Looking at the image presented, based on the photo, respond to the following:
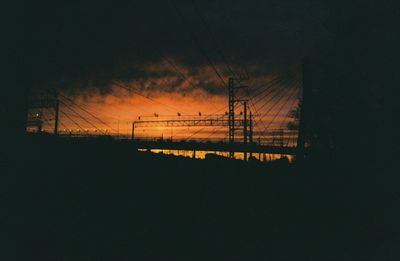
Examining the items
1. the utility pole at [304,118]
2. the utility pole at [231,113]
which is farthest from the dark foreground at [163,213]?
the utility pole at [231,113]

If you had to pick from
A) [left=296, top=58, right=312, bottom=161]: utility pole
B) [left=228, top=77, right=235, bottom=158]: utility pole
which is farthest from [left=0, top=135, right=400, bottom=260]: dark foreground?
[left=228, top=77, right=235, bottom=158]: utility pole

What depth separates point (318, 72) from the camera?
2350cm

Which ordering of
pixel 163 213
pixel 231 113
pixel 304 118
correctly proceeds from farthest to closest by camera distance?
pixel 231 113, pixel 304 118, pixel 163 213

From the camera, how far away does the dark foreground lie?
4.79 m

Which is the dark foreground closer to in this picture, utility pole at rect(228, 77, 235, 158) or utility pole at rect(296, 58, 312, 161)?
utility pole at rect(296, 58, 312, 161)

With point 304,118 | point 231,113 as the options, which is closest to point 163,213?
point 304,118

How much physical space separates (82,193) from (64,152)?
41.4 inches

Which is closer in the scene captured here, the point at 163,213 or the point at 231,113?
the point at 163,213

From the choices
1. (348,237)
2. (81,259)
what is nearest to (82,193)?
(81,259)

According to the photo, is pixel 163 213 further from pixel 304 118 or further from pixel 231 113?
pixel 231 113

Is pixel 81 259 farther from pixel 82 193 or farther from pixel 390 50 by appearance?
pixel 390 50

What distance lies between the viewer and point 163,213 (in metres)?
7.46

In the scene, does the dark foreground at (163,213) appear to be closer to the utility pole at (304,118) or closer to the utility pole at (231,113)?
the utility pole at (304,118)

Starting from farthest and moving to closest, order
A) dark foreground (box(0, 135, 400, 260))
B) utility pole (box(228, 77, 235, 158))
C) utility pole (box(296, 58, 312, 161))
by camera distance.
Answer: utility pole (box(228, 77, 235, 158)), utility pole (box(296, 58, 312, 161)), dark foreground (box(0, 135, 400, 260))
